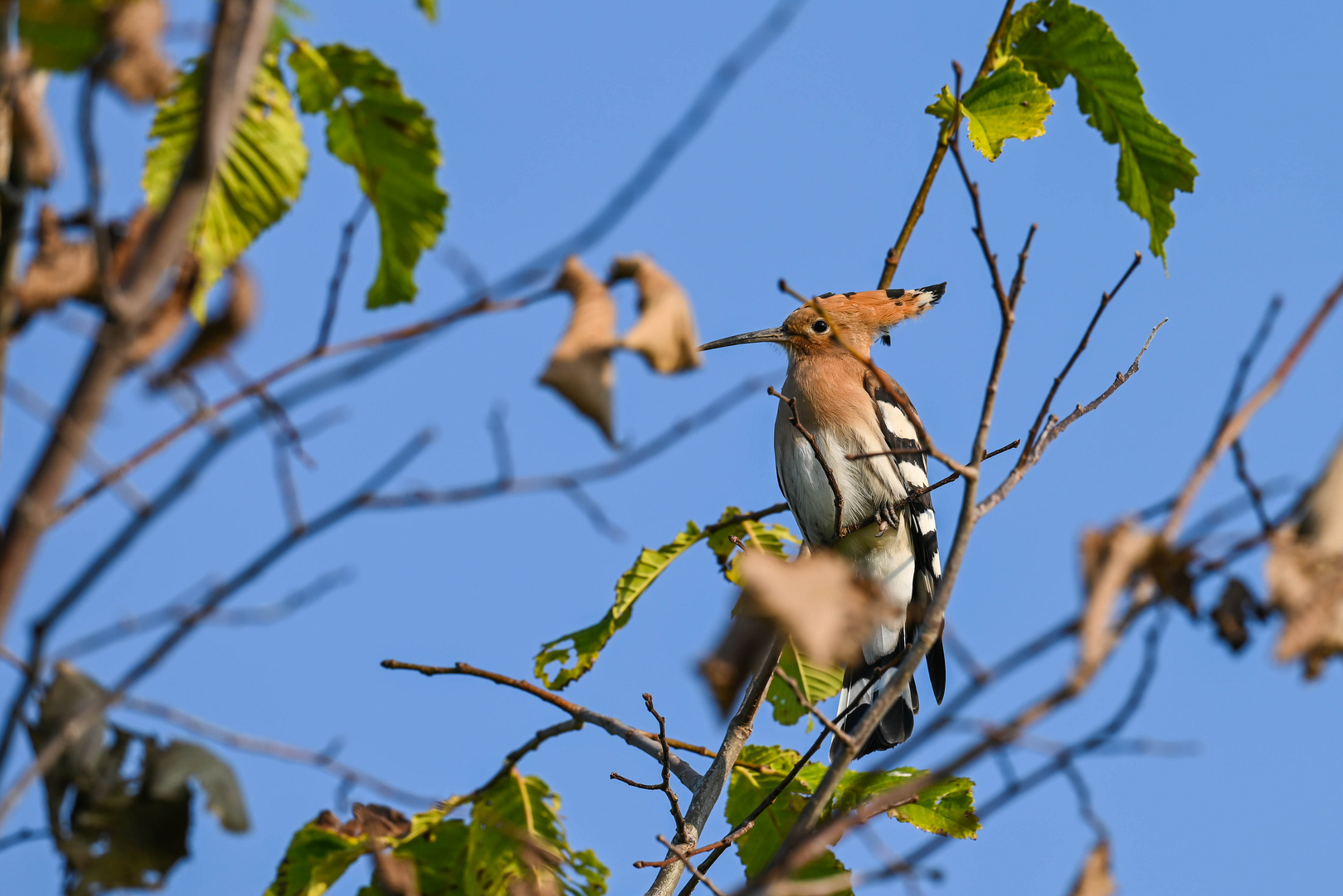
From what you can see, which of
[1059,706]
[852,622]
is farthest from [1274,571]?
[852,622]

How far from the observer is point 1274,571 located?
1162 mm

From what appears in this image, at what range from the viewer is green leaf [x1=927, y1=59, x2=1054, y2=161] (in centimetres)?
248

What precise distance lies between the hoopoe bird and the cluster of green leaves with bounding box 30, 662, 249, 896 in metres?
2.69

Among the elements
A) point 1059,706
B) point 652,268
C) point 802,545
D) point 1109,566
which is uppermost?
point 802,545

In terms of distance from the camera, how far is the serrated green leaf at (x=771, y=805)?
8.00 ft

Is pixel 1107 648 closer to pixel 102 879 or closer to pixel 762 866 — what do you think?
pixel 102 879

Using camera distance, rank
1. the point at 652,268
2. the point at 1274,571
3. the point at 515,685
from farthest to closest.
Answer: the point at 515,685, the point at 652,268, the point at 1274,571

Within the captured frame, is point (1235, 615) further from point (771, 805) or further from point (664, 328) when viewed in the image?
point (771, 805)

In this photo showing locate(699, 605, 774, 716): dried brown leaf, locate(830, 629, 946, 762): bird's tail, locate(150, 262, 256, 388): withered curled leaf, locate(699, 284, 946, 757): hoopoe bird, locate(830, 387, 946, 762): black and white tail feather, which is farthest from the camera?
locate(699, 284, 946, 757): hoopoe bird

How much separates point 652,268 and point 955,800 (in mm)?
1583

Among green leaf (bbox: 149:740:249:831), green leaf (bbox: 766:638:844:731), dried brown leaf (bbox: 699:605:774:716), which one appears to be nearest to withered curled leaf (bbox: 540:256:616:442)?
dried brown leaf (bbox: 699:605:774:716)

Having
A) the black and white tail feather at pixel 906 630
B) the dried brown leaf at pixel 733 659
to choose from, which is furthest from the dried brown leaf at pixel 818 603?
the black and white tail feather at pixel 906 630

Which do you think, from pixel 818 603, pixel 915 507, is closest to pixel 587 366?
pixel 818 603

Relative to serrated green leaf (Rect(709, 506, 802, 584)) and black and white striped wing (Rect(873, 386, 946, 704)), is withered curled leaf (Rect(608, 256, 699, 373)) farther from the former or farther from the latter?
black and white striped wing (Rect(873, 386, 946, 704))
